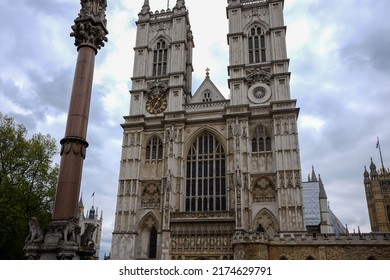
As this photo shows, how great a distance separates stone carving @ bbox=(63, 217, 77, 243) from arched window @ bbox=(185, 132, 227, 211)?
20.6m

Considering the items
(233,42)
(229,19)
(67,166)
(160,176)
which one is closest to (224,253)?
(160,176)

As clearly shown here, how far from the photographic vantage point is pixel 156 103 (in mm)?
37562

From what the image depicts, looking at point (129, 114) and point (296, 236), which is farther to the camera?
point (129, 114)

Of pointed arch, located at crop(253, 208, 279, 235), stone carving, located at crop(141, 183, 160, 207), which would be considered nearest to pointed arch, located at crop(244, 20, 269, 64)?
pointed arch, located at crop(253, 208, 279, 235)

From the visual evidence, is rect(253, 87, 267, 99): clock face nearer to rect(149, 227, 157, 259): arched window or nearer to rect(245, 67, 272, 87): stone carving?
rect(245, 67, 272, 87): stone carving

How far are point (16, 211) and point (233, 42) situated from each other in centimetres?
2607

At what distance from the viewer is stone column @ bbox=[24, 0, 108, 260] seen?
11719mm

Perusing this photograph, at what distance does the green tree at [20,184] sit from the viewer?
931 inches

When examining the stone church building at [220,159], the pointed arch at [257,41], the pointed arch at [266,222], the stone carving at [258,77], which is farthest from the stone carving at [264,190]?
the pointed arch at [257,41]

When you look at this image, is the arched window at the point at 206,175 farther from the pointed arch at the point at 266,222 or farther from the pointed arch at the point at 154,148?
the pointed arch at the point at 266,222

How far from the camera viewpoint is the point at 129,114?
1463 inches

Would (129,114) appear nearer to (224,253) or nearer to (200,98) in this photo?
(200,98)

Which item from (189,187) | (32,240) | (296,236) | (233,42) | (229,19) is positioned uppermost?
(229,19)

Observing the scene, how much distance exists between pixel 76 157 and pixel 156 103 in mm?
24767
